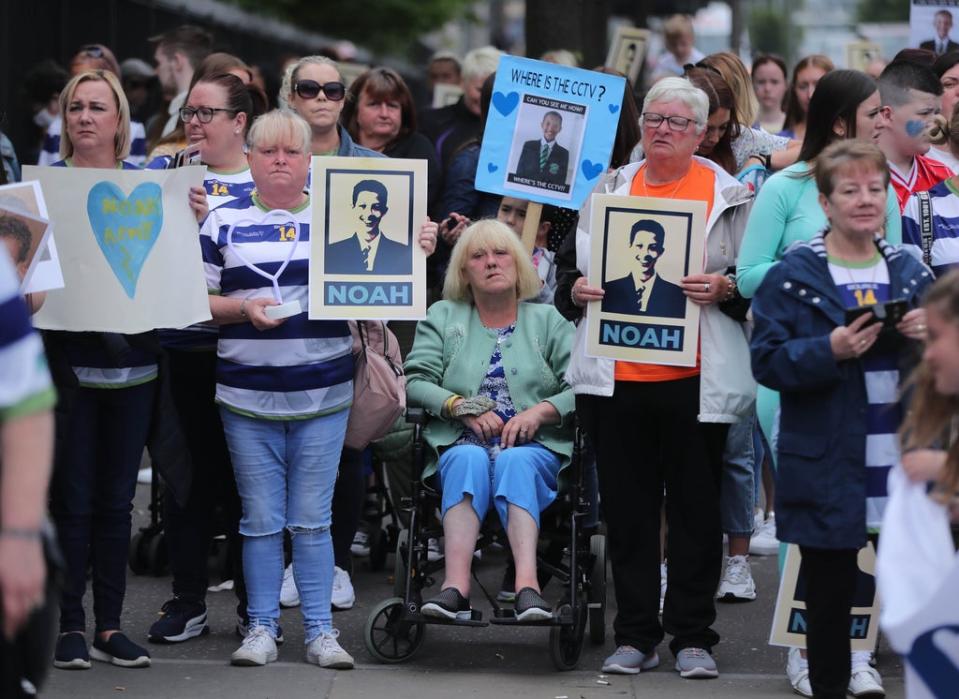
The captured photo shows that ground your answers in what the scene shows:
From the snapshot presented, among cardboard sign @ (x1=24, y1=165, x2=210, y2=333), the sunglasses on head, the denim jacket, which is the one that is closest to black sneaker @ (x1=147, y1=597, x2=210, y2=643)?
cardboard sign @ (x1=24, y1=165, x2=210, y2=333)

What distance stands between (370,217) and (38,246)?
138 centimetres

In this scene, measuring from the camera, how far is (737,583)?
290 inches

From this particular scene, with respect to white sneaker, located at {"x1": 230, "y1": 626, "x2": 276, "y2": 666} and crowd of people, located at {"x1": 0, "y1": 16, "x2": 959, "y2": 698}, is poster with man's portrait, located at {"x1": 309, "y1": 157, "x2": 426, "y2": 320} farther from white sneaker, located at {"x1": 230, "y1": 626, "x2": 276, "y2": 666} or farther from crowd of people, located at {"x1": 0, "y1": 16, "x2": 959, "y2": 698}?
white sneaker, located at {"x1": 230, "y1": 626, "x2": 276, "y2": 666}

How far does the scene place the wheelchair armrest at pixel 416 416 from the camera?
650 centimetres

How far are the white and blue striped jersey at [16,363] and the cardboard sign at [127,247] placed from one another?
2.41 m

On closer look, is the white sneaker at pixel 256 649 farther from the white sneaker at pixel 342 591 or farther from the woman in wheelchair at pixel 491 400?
the white sneaker at pixel 342 591

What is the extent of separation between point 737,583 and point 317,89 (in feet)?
9.29

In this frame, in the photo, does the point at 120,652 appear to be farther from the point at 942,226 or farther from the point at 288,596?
the point at 942,226

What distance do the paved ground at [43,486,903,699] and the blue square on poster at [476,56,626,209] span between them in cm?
190

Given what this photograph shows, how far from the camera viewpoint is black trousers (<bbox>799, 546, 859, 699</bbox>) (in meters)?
5.18

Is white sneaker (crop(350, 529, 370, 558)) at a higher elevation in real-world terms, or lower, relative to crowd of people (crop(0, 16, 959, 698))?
lower

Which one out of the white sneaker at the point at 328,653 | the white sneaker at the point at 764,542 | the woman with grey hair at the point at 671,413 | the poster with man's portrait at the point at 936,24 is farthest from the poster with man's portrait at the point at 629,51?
the white sneaker at the point at 328,653

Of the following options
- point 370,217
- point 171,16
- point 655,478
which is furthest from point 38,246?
point 171,16

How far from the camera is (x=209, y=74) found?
7387mm
